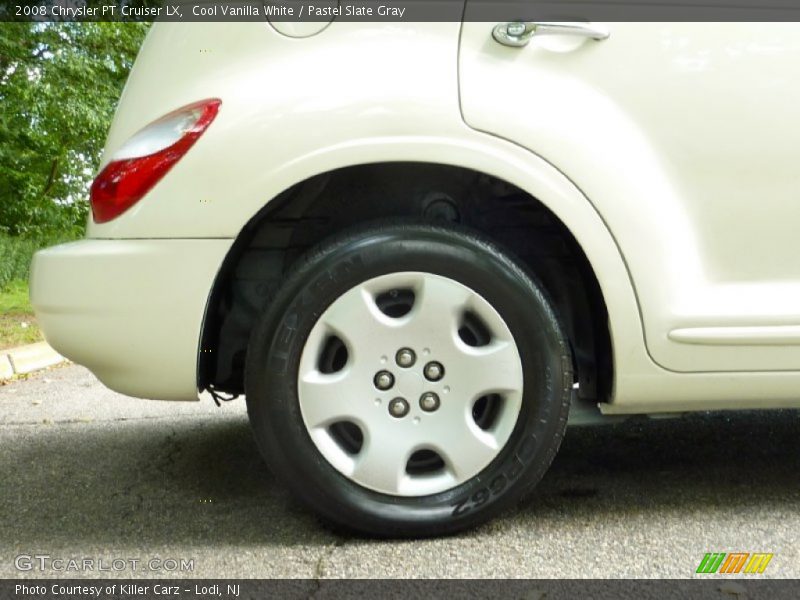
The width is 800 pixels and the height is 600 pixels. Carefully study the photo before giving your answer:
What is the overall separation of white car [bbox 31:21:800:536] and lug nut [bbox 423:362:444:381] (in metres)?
0.02

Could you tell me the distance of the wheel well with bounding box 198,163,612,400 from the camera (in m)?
2.46

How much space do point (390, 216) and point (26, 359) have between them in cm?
446

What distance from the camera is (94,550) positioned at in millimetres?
2283

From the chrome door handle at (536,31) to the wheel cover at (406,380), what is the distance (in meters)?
0.65

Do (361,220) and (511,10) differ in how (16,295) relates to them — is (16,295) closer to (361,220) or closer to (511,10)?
(361,220)

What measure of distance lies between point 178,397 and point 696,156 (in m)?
1.53

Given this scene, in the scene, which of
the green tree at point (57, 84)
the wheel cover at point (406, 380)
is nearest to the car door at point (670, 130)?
the wheel cover at point (406, 380)

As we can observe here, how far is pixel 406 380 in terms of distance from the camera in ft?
7.39

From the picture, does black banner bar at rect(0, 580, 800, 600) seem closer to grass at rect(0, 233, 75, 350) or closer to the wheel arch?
the wheel arch

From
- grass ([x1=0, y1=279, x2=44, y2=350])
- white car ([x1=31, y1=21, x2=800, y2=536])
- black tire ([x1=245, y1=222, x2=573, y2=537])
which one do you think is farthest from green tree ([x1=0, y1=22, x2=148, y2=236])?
black tire ([x1=245, y1=222, x2=573, y2=537])

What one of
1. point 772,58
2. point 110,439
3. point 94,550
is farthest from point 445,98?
point 110,439

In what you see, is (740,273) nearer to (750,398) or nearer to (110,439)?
(750,398)

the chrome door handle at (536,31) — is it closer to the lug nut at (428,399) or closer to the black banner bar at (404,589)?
the lug nut at (428,399)

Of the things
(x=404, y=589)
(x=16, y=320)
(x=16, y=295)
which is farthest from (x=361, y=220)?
(x=16, y=295)
